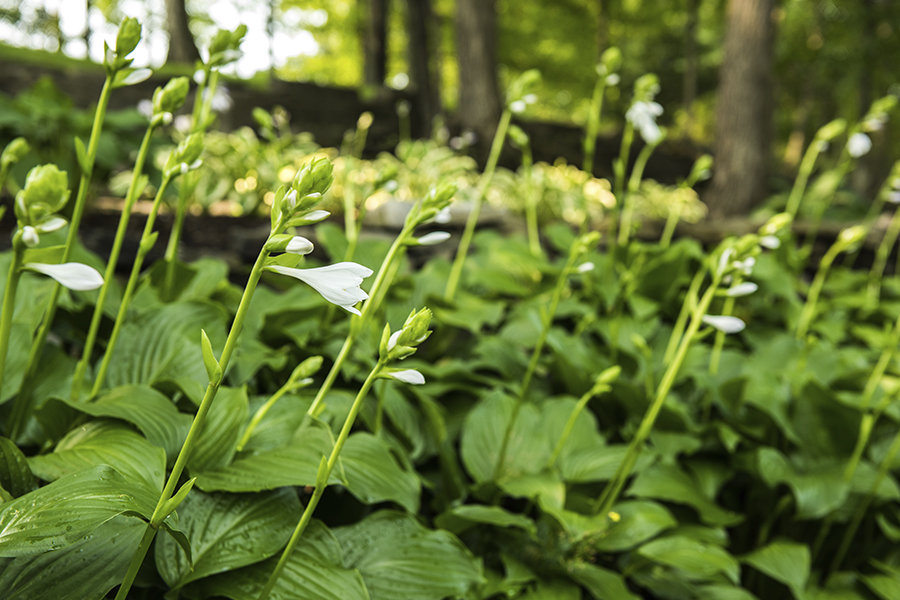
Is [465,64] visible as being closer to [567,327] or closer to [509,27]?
[567,327]

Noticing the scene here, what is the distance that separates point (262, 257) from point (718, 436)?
1840 millimetres

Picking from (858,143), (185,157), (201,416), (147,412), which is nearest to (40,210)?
(201,416)

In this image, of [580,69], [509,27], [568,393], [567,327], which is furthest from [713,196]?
[580,69]

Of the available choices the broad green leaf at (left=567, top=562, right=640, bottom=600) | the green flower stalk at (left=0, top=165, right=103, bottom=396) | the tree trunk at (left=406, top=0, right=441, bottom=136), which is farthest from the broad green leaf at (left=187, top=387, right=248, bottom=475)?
the tree trunk at (left=406, top=0, right=441, bottom=136)

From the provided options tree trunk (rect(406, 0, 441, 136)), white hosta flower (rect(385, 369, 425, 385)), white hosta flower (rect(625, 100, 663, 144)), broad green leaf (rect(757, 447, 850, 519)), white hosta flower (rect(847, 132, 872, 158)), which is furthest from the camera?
tree trunk (rect(406, 0, 441, 136))

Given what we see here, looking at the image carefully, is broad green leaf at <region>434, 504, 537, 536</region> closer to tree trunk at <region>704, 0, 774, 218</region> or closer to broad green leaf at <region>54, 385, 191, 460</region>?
broad green leaf at <region>54, 385, 191, 460</region>

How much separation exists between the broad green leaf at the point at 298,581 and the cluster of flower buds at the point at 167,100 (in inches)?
34.3

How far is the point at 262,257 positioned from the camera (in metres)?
0.74

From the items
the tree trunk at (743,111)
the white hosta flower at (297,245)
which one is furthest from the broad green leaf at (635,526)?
the tree trunk at (743,111)

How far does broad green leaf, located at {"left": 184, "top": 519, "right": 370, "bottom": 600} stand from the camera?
1.05 metres

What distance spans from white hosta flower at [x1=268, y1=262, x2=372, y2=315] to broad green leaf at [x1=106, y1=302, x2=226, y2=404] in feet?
2.67

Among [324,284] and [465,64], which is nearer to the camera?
[324,284]

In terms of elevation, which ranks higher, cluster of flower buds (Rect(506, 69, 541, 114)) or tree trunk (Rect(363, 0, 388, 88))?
tree trunk (Rect(363, 0, 388, 88))

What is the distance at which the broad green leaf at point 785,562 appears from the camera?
165 centimetres
